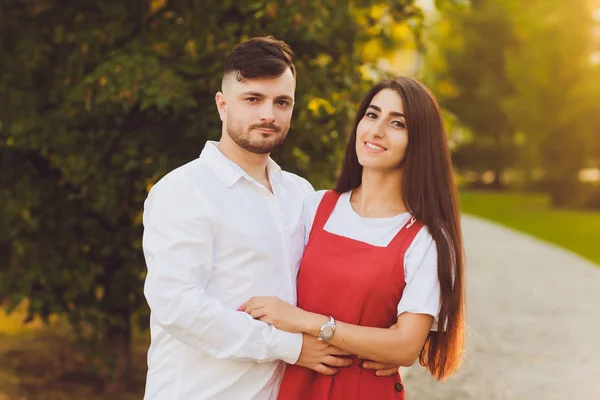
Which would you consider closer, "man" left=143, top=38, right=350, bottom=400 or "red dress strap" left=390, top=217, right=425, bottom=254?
"man" left=143, top=38, right=350, bottom=400

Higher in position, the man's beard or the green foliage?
the green foliage

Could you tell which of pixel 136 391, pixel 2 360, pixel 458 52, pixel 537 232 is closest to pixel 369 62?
pixel 136 391

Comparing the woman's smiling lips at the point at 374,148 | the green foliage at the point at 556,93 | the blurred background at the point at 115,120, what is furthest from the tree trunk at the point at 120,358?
the green foliage at the point at 556,93

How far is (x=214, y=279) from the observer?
2.77 meters

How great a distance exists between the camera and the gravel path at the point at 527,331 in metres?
7.26

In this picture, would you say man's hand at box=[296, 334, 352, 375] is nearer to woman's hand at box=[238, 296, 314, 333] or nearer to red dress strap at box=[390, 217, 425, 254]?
woman's hand at box=[238, 296, 314, 333]

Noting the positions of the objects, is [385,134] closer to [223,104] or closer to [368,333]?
[223,104]

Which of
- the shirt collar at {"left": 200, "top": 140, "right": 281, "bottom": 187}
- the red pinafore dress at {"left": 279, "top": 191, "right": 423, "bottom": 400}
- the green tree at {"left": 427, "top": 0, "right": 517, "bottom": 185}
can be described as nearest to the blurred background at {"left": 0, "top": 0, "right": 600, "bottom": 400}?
the shirt collar at {"left": 200, "top": 140, "right": 281, "bottom": 187}

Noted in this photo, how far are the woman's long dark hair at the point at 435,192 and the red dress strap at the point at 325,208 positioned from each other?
323 millimetres

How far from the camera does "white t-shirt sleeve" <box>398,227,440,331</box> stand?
2.81 metres

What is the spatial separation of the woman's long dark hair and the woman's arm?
0.13 m

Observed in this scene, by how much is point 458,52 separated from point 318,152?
34721 millimetres

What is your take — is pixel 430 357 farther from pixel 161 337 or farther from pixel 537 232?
pixel 537 232

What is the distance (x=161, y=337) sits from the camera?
2887 millimetres
